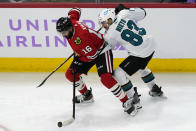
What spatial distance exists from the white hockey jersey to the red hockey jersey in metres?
0.10

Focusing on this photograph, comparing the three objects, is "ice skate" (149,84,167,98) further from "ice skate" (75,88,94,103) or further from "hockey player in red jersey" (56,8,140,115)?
"ice skate" (75,88,94,103)

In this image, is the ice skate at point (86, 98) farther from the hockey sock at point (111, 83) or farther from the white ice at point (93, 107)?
the hockey sock at point (111, 83)

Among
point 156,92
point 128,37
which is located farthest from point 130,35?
point 156,92

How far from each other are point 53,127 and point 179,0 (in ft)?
6.79

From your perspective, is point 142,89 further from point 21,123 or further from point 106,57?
point 21,123

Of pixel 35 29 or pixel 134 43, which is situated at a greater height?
pixel 134 43

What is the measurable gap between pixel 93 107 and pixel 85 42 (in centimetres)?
72

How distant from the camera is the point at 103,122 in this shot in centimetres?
260

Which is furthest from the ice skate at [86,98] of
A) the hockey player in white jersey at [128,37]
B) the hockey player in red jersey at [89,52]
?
the hockey player in white jersey at [128,37]

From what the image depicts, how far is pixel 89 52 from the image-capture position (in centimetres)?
253

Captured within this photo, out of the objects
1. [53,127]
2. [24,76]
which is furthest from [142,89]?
[24,76]

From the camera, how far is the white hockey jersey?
2.47 metres

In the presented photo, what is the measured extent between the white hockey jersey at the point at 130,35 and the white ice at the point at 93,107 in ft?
1.87

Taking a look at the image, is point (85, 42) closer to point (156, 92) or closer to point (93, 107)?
point (93, 107)
